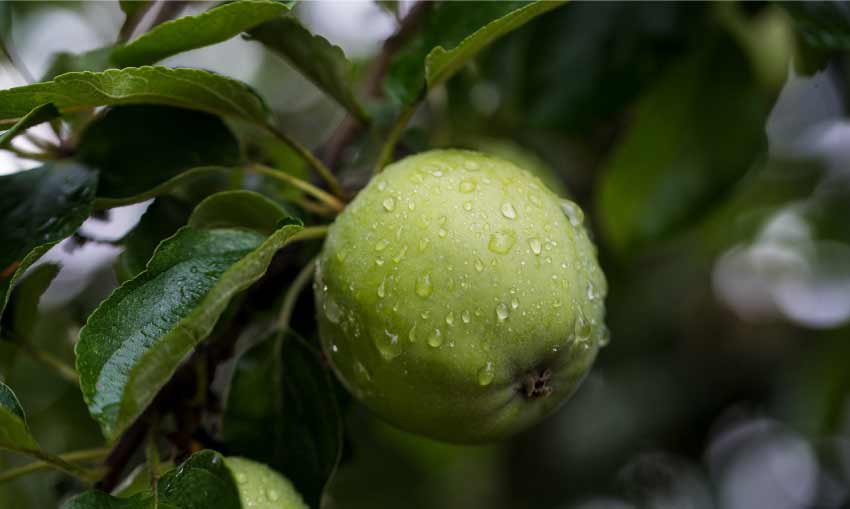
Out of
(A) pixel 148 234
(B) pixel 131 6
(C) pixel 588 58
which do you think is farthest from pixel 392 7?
(A) pixel 148 234

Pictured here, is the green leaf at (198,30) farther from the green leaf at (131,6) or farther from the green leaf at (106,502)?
the green leaf at (106,502)

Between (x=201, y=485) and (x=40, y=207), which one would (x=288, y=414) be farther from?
(x=40, y=207)

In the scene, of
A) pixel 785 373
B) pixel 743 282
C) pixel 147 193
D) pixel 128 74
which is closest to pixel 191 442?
pixel 147 193

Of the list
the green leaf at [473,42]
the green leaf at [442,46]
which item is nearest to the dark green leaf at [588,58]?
the green leaf at [442,46]

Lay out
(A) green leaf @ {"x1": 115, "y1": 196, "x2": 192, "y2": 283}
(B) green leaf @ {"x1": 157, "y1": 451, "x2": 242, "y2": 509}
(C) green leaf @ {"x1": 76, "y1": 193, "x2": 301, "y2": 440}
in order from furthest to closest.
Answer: (A) green leaf @ {"x1": 115, "y1": 196, "x2": 192, "y2": 283}
(B) green leaf @ {"x1": 157, "y1": 451, "x2": 242, "y2": 509}
(C) green leaf @ {"x1": 76, "y1": 193, "x2": 301, "y2": 440}

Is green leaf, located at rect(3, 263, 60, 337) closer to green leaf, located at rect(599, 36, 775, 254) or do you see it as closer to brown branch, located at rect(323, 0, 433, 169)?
brown branch, located at rect(323, 0, 433, 169)

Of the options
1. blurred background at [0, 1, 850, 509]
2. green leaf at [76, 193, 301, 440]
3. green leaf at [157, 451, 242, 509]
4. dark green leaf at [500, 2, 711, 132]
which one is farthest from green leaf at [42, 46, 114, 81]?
dark green leaf at [500, 2, 711, 132]
